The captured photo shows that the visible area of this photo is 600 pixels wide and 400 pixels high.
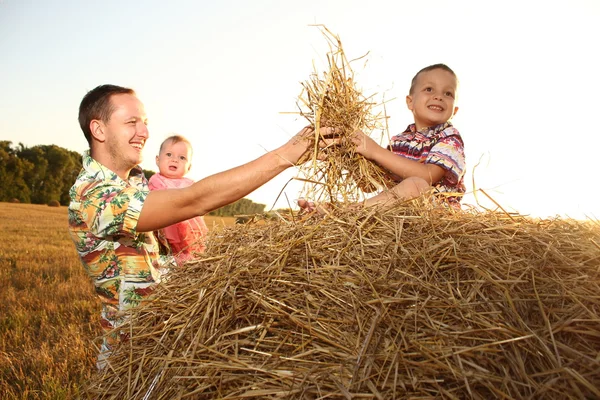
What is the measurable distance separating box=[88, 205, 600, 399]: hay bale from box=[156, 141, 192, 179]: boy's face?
128 inches

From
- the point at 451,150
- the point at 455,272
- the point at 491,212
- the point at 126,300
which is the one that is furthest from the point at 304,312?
the point at 451,150

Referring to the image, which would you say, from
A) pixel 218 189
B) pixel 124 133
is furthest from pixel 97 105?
pixel 218 189

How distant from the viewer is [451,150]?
3490 mm

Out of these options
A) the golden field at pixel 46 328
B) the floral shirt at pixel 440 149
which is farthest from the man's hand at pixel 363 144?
the golden field at pixel 46 328

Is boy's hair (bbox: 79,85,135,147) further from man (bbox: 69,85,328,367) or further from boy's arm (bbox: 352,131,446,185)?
boy's arm (bbox: 352,131,446,185)

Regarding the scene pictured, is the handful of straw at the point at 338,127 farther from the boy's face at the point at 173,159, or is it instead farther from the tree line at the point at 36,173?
the tree line at the point at 36,173

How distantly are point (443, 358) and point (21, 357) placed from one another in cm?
420

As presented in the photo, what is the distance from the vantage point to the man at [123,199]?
8.47 feet

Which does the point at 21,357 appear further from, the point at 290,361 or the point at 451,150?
the point at 451,150

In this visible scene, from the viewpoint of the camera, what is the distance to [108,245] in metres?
2.88

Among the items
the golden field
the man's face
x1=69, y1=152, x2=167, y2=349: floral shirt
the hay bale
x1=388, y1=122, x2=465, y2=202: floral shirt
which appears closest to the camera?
the hay bale

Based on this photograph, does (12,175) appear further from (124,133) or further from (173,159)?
(124,133)

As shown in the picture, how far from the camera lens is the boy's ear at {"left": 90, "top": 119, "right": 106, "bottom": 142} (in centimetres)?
306

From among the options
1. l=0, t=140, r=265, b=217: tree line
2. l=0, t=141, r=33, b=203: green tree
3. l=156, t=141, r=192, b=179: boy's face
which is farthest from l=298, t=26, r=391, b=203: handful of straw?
l=0, t=141, r=33, b=203: green tree
